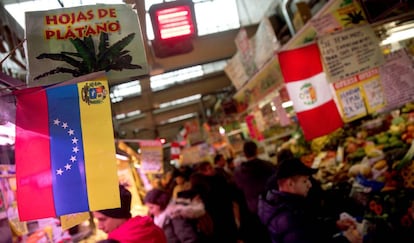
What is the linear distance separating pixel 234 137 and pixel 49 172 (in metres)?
11.2

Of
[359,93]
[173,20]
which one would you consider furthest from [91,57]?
[359,93]

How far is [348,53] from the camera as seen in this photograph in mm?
4195

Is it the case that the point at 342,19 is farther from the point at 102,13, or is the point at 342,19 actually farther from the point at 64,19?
the point at 64,19

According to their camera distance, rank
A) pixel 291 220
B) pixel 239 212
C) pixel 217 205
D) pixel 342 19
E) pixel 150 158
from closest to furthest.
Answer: pixel 291 220, pixel 342 19, pixel 217 205, pixel 239 212, pixel 150 158

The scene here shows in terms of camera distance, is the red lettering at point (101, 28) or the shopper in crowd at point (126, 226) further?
the shopper in crowd at point (126, 226)

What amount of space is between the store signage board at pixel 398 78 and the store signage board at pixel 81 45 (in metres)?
3.47

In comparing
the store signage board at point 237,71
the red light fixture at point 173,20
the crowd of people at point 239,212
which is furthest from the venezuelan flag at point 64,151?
the store signage board at point 237,71

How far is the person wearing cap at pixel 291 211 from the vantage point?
123 inches

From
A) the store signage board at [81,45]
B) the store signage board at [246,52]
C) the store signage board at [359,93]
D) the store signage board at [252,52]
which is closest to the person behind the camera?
the store signage board at [81,45]

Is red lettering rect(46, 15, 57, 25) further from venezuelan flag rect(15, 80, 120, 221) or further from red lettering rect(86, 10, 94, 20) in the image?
venezuelan flag rect(15, 80, 120, 221)

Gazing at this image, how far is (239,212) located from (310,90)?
3175mm

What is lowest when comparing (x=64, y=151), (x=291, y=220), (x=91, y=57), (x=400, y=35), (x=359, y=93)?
(x=291, y=220)

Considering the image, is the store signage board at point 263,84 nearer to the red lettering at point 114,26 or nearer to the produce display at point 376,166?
the produce display at point 376,166

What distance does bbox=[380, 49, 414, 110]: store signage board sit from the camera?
4234mm
